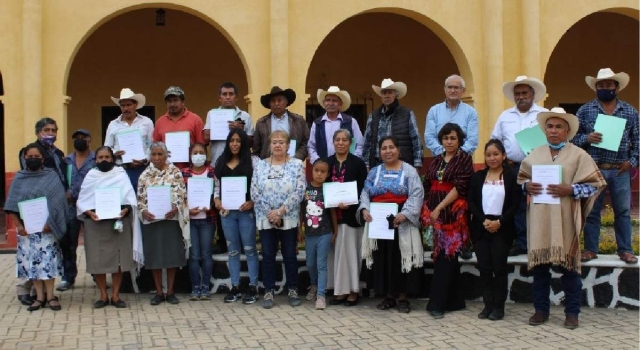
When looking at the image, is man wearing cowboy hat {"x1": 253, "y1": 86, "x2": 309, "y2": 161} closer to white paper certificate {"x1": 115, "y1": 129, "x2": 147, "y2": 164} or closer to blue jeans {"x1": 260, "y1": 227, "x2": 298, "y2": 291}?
blue jeans {"x1": 260, "y1": 227, "x2": 298, "y2": 291}

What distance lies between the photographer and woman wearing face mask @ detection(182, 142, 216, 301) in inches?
290

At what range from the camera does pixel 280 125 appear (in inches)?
309

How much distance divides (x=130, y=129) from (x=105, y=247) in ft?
4.58

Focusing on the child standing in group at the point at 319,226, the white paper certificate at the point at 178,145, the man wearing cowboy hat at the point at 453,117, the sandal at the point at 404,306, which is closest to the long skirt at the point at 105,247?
the white paper certificate at the point at 178,145

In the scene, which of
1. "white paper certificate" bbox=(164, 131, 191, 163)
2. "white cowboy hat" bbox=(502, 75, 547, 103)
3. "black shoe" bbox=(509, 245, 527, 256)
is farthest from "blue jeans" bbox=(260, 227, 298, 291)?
"white cowboy hat" bbox=(502, 75, 547, 103)

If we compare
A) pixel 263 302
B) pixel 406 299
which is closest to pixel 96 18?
pixel 263 302

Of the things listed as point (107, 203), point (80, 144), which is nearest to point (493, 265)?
point (107, 203)

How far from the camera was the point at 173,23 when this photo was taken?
14.8 metres

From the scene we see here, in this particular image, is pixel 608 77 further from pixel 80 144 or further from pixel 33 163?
pixel 33 163

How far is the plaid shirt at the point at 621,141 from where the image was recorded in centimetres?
691

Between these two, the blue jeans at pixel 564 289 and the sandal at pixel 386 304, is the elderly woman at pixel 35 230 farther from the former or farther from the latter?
the blue jeans at pixel 564 289

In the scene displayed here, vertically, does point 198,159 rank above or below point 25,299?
above

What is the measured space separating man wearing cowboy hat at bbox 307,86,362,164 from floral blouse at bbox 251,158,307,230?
76 centimetres

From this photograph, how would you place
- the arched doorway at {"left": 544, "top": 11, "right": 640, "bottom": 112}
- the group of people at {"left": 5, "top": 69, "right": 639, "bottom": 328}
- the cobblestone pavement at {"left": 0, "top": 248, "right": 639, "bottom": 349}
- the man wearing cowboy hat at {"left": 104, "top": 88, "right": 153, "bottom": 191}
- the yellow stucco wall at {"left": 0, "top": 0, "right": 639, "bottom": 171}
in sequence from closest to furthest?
the cobblestone pavement at {"left": 0, "top": 248, "right": 639, "bottom": 349} → the group of people at {"left": 5, "top": 69, "right": 639, "bottom": 328} → the man wearing cowboy hat at {"left": 104, "top": 88, "right": 153, "bottom": 191} → the yellow stucco wall at {"left": 0, "top": 0, "right": 639, "bottom": 171} → the arched doorway at {"left": 544, "top": 11, "right": 640, "bottom": 112}
